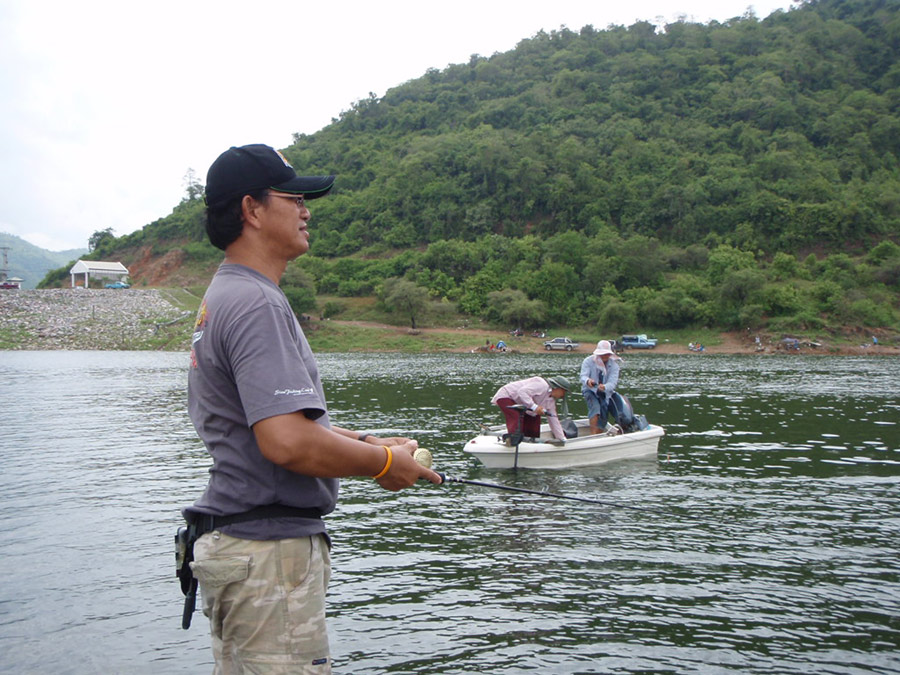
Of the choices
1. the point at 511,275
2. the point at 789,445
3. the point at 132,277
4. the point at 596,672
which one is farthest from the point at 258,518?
the point at 132,277

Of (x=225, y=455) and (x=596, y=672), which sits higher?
(x=225, y=455)

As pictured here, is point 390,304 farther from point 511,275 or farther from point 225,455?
point 225,455

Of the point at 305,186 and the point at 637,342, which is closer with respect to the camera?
the point at 305,186

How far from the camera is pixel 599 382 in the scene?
1903 centimetres

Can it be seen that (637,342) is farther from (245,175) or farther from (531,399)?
(245,175)

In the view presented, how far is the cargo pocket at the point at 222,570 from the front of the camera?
2.97 meters

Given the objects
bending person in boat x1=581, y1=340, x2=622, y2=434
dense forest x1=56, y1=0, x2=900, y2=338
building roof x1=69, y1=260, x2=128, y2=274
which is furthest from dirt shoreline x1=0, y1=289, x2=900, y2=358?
bending person in boat x1=581, y1=340, x2=622, y2=434

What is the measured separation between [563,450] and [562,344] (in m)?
66.6

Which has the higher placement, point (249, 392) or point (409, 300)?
point (409, 300)

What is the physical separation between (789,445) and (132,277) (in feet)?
451

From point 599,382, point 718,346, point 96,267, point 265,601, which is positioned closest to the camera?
point 265,601

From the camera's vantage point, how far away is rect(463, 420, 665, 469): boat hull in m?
16.9

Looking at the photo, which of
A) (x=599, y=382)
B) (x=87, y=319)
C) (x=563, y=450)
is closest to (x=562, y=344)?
(x=87, y=319)

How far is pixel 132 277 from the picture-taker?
452 ft
